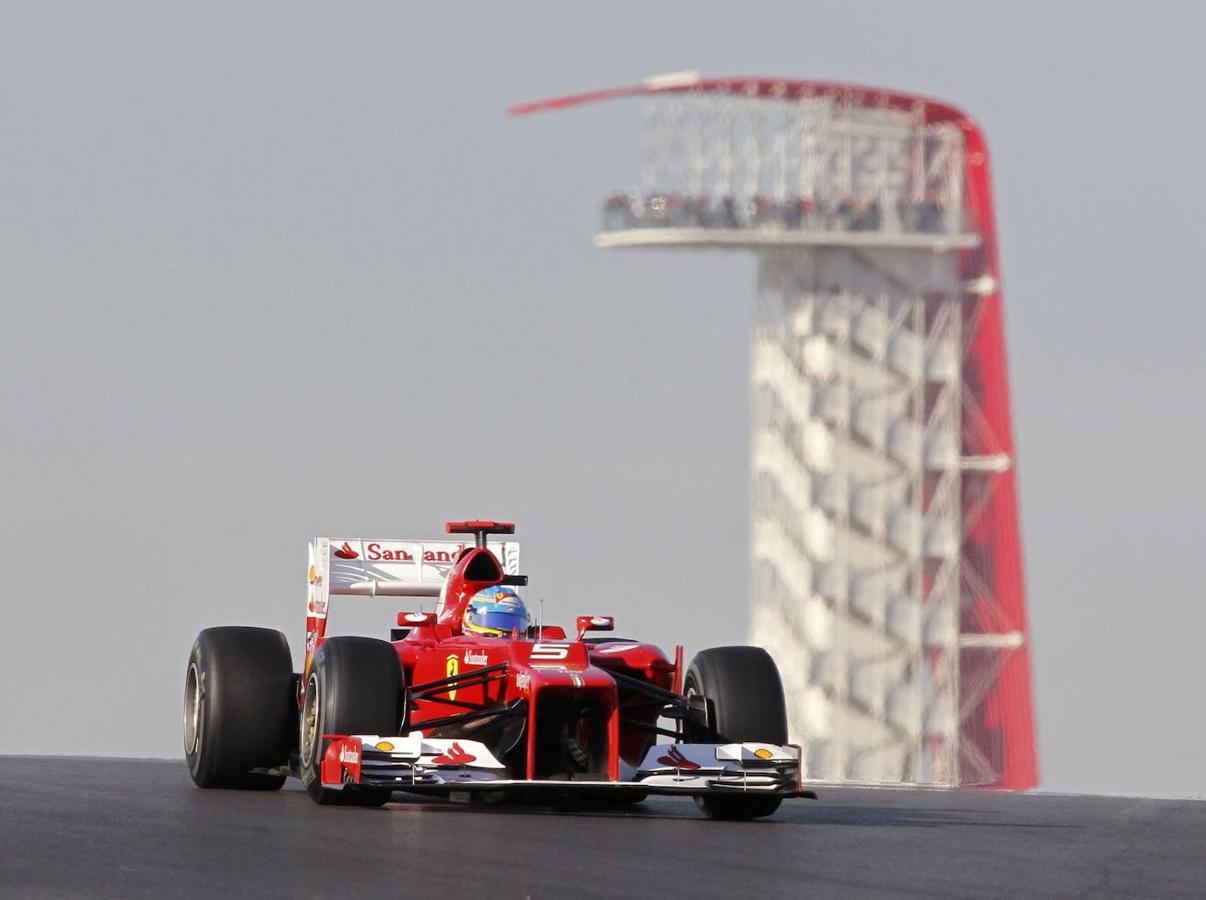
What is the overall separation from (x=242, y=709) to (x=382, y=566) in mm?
2943

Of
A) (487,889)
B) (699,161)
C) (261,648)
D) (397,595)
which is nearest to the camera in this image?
(487,889)

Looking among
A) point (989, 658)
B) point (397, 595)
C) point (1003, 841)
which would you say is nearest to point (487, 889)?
point (1003, 841)

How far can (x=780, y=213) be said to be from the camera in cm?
7600

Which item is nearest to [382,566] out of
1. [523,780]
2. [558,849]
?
[523,780]

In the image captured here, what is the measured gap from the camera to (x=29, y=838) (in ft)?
44.5

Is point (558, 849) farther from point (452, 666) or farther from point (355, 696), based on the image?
point (452, 666)

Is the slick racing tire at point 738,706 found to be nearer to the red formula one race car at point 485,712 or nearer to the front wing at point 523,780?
the red formula one race car at point 485,712

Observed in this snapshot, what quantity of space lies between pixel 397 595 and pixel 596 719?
5090mm

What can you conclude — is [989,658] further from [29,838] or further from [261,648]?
[29,838]

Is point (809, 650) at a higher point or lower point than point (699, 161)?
lower

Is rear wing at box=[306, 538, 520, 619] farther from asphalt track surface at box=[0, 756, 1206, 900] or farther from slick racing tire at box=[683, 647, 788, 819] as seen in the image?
slick racing tire at box=[683, 647, 788, 819]

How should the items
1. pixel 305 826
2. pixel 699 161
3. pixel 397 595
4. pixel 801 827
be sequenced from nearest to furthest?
pixel 305 826
pixel 801 827
pixel 397 595
pixel 699 161

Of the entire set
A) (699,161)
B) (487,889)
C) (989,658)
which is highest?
(699,161)

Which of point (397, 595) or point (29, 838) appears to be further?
point (397, 595)
